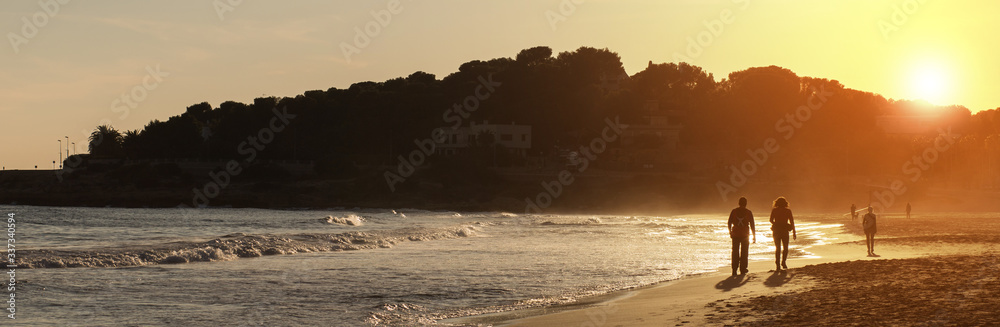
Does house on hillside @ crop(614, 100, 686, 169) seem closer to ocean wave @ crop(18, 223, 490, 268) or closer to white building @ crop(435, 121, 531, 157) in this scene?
white building @ crop(435, 121, 531, 157)

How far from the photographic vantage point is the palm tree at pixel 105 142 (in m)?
128

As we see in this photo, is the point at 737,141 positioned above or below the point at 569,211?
above

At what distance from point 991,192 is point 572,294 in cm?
7622

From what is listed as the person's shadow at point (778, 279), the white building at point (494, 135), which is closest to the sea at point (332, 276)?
the person's shadow at point (778, 279)

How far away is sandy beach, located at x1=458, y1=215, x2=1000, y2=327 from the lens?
35.6 ft

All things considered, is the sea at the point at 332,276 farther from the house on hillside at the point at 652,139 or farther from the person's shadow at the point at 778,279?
the house on hillside at the point at 652,139

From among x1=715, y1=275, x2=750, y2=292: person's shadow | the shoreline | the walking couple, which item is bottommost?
the shoreline

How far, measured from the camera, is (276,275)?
19.8 metres

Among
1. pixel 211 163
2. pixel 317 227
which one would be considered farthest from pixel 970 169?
pixel 211 163

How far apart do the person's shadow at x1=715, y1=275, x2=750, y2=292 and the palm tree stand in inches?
4828

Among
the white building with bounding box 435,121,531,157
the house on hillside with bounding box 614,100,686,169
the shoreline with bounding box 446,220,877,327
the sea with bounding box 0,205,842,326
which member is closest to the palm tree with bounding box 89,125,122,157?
the white building with bounding box 435,121,531,157

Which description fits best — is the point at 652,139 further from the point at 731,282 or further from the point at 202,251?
the point at 731,282

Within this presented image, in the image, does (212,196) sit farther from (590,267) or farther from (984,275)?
(984,275)

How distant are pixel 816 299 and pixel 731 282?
391cm
